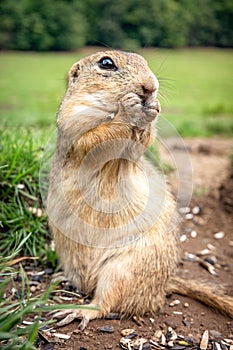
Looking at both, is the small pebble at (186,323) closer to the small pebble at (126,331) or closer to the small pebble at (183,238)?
the small pebble at (126,331)

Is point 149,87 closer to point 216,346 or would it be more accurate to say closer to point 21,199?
point 216,346

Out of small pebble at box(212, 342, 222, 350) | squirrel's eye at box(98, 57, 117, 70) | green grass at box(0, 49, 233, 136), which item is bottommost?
small pebble at box(212, 342, 222, 350)

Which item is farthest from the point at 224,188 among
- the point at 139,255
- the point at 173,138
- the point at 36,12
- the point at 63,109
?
the point at 36,12

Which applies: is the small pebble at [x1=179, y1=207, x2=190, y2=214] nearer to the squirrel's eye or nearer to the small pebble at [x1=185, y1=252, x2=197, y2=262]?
the small pebble at [x1=185, y1=252, x2=197, y2=262]

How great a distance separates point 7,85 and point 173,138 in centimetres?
236

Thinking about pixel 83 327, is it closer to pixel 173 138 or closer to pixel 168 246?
pixel 168 246

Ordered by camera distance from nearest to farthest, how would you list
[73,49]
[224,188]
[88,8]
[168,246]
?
[168,246], [224,188], [73,49], [88,8]

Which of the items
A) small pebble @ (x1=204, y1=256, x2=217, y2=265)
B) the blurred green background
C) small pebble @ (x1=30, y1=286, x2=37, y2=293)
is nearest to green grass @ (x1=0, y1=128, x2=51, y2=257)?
small pebble @ (x1=30, y1=286, x2=37, y2=293)

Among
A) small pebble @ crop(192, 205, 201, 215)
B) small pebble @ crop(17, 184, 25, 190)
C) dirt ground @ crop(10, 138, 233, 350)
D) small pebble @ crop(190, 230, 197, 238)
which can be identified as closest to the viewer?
dirt ground @ crop(10, 138, 233, 350)

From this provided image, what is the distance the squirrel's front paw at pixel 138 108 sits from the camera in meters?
2.23

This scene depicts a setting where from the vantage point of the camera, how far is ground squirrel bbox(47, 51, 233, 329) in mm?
2355

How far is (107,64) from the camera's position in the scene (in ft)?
8.02

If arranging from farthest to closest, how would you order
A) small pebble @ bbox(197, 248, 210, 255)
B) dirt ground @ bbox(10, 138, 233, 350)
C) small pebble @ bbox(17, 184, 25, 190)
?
small pebble @ bbox(197, 248, 210, 255)
small pebble @ bbox(17, 184, 25, 190)
dirt ground @ bbox(10, 138, 233, 350)

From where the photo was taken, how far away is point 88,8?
18.3 ft
